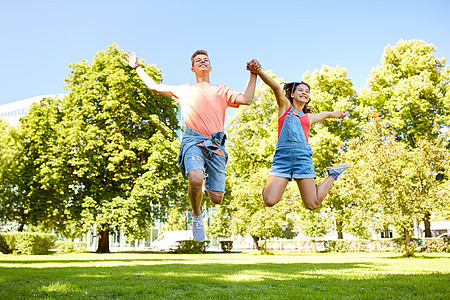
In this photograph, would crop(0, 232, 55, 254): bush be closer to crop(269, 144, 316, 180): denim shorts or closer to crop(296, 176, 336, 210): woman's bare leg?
crop(269, 144, 316, 180): denim shorts

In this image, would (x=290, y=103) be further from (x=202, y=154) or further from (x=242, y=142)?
(x=242, y=142)

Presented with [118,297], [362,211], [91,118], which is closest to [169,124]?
[91,118]

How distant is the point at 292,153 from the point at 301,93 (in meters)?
0.99

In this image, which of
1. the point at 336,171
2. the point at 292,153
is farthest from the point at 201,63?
the point at 336,171

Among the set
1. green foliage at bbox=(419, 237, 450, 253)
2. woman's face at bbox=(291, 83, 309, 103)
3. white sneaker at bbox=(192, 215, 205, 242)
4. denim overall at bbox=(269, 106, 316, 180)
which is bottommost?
green foliage at bbox=(419, 237, 450, 253)

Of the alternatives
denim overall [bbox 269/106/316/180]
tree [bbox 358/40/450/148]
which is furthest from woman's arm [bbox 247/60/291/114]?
tree [bbox 358/40/450/148]

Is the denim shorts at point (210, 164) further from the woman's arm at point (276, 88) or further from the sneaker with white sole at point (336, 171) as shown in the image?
the sneaker with white sole at point (336, 171)

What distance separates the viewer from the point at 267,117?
34219mm

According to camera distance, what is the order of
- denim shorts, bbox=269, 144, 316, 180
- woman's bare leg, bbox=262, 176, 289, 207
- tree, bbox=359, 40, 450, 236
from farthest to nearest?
tree, bbox=359, 40, 450, 236, denim shorts, bbox=269, 144, 316, 180, woman's bare leg, bbox=262, 176, 289, 207

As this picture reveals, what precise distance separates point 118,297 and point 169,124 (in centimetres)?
2271

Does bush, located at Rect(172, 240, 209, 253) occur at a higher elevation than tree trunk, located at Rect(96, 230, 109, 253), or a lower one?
lower

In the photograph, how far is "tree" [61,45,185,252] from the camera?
79.6 feet

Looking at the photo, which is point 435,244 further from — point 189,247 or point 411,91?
point 189,247

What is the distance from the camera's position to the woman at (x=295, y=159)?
594 cm
